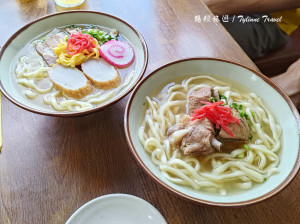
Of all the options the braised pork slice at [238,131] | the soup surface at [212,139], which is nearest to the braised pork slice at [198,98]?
the soup surface at [212,139]

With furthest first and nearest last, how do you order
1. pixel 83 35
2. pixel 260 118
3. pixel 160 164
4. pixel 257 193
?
pixel 83 35 < pixel 260 118 < pixel 160 164 < pixel 257 193

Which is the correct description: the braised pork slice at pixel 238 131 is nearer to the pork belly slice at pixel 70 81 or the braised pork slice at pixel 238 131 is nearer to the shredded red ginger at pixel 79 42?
the pork belly slice at pixel 70 81

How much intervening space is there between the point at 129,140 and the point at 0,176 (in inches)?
22.7

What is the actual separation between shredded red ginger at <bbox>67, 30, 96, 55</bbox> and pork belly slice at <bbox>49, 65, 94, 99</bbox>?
114 millimetres

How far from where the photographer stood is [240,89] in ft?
4.45

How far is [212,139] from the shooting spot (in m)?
1.16

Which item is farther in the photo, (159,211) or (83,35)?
(83,35)

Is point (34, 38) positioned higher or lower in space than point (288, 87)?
higher

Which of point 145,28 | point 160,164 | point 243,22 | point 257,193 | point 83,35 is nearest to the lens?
point 257,193

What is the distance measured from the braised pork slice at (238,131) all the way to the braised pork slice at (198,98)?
0.47 ft

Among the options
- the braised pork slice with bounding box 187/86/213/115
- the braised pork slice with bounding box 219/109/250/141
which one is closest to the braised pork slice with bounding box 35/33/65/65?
the braised pork slice with bounding box 187/86/213/115

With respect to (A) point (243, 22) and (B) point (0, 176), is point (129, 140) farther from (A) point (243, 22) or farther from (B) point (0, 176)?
(A) point (243, 22)

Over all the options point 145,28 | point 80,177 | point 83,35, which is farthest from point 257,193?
point 145,28

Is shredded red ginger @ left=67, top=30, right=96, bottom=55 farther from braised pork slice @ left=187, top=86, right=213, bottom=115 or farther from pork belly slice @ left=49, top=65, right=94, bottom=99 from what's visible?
braised pork slice @ left=187, top=86, right=213, bottom=115
